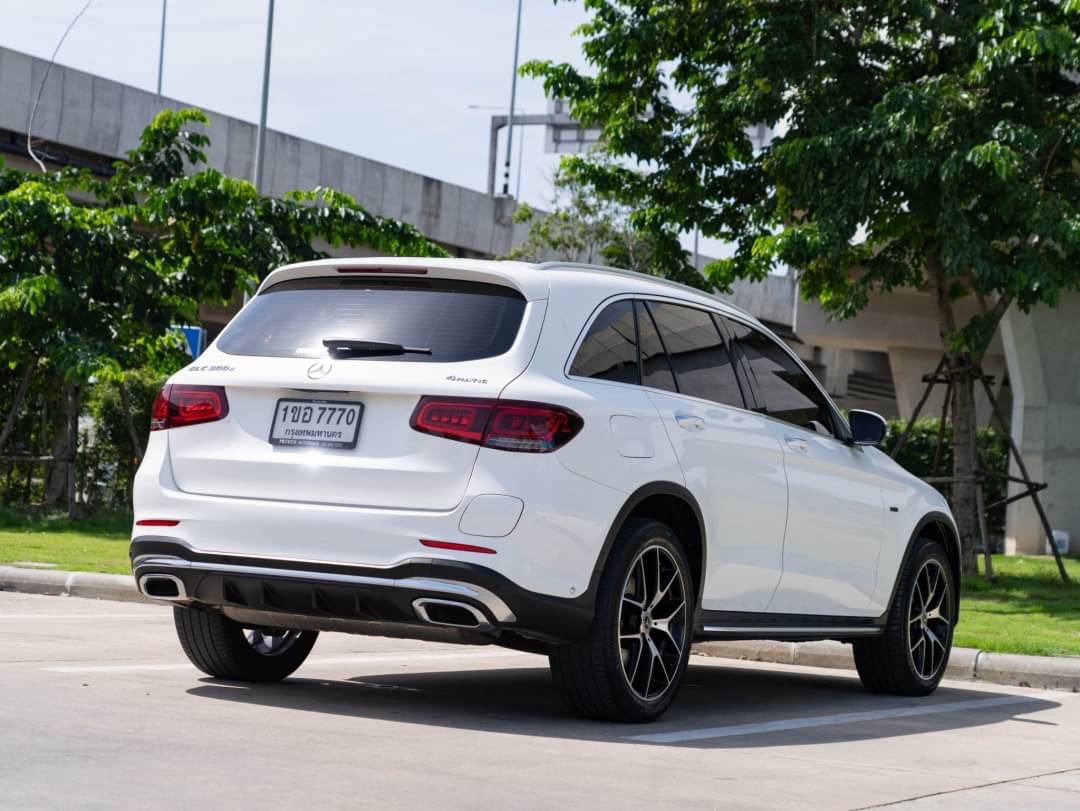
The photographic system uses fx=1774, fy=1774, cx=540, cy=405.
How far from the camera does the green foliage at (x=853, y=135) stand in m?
16.1

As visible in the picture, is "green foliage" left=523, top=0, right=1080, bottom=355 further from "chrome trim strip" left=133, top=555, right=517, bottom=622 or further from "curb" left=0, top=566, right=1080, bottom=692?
"chrome trim strip" left=133, top=555, right=517, bottom=622

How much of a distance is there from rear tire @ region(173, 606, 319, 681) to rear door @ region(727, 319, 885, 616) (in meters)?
2.24

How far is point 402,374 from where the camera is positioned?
22.1ft

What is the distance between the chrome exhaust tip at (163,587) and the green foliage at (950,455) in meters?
21.6

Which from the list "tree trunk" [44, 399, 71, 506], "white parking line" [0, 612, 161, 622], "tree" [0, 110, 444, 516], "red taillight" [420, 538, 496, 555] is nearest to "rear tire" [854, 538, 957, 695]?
"red taillight" [420, 538, 496, 555]

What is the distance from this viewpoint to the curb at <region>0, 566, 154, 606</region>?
41.9ft

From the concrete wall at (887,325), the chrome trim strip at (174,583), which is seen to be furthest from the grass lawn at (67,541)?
the concrete wall at (887,325)

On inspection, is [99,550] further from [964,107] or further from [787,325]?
[787,325]

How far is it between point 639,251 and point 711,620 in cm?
4062

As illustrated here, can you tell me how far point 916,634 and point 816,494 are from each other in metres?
1.55

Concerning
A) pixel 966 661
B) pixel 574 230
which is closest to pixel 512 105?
pixel 574 230

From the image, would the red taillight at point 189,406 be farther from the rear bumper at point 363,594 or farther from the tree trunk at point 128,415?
the tree trunk at point 128,415

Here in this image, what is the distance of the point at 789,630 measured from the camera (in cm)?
820

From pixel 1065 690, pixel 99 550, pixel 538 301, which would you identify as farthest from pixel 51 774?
pixel 99 550
